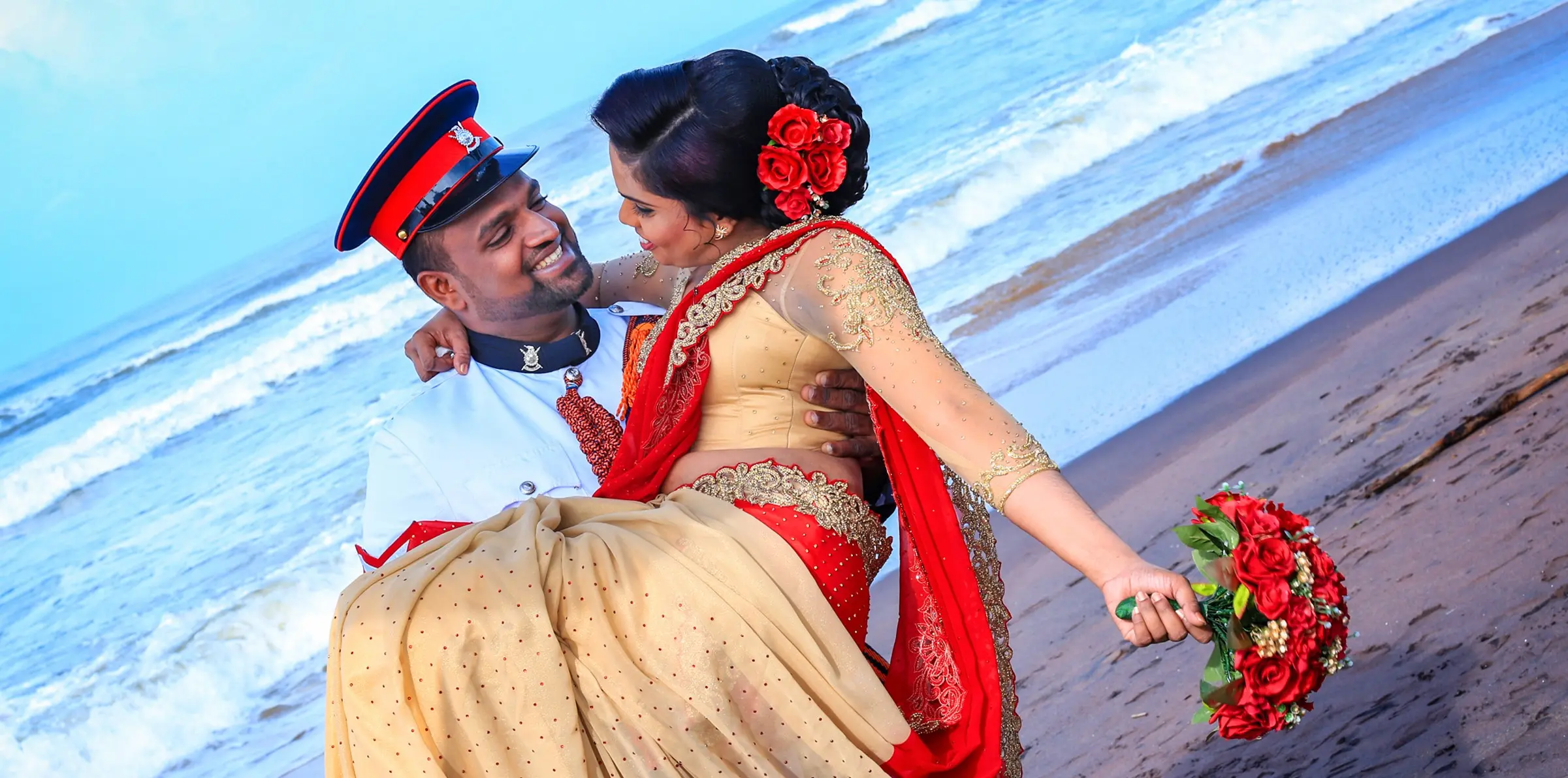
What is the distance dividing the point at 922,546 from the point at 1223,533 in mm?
597

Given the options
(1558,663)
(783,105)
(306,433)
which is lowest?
(1558,663)

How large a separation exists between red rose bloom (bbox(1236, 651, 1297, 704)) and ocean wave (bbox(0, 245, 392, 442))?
12747 millimetres

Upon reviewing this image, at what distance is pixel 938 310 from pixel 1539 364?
4.18 meters

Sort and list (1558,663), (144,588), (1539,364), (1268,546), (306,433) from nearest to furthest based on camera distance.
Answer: (1268,546) < (1558,663) < (1539,364) < (144,588) < (306,433)

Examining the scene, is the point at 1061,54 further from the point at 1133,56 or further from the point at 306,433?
the point at 306,433

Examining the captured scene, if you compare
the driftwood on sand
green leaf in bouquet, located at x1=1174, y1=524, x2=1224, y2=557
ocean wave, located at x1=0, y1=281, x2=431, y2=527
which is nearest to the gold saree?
green leaf in bouquet, located at x1=1174, y1=524, x2=1224, y2=557

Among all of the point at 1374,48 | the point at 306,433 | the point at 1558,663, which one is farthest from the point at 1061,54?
the point at 1558,663

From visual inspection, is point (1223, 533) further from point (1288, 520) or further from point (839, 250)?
point (839, 250)

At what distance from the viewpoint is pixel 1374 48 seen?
34.3 feet

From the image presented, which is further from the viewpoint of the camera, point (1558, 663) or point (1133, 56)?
point (1133, 56)

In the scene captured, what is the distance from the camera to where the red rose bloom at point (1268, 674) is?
1884 mm

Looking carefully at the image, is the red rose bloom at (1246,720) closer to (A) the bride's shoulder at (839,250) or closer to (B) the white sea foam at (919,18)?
(A) the bride's shoulder at (839,250)

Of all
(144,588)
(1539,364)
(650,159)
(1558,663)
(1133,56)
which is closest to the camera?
(650,159)

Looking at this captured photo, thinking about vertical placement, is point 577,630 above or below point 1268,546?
above
